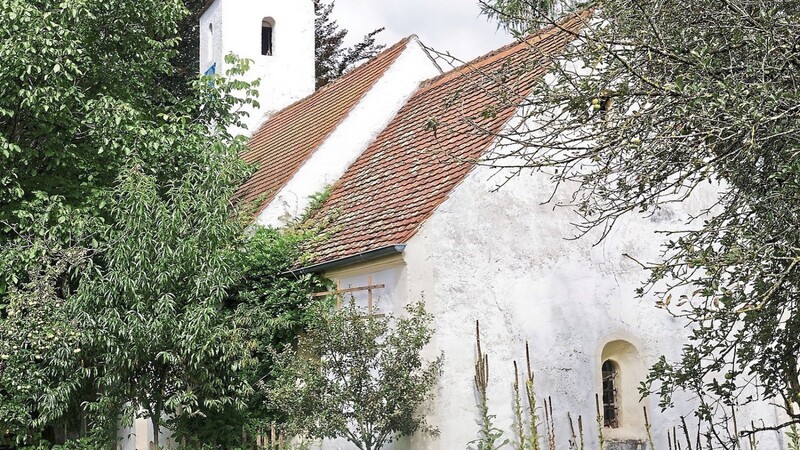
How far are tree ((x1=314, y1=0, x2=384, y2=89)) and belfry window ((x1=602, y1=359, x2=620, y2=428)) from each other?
1736 cm

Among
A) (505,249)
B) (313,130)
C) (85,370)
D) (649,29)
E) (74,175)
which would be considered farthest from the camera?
(313,130)

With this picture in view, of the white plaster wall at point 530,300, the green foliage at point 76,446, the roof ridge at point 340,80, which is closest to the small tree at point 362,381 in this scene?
the white plaster wall at point 530,300

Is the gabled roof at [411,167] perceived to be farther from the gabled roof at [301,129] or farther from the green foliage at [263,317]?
the gabled roof at [301,129]

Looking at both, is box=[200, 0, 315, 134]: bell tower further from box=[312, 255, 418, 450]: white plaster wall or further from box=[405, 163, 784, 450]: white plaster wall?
box=[405, 163, 784, 450]: white plaster wall

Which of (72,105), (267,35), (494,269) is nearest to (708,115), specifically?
(494,269)

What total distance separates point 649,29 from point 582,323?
6323mm

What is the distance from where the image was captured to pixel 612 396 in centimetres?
1306

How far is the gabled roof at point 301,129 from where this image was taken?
16094 mm

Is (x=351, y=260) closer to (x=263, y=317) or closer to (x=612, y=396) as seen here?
(x=263, y=317)

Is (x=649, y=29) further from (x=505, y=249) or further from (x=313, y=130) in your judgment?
(x=313, y=130)

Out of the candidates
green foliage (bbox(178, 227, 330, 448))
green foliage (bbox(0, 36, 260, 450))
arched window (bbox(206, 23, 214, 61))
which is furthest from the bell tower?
green foliage (bbox(0, 36, 260, 450))

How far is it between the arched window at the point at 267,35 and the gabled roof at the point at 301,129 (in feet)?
5.72

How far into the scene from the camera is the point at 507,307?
1195 centimetres

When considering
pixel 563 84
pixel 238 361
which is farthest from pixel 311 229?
pixel 563 84
